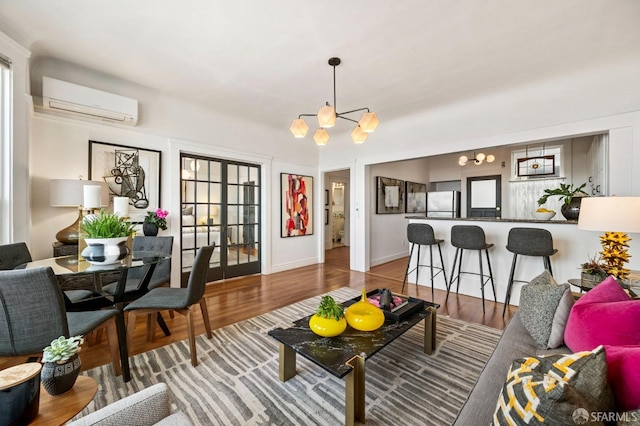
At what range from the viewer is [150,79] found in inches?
125

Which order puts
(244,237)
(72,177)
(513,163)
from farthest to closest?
(513,163)
(244,237)
(72,177)

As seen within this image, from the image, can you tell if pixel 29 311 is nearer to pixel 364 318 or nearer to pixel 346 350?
pixel 346 350

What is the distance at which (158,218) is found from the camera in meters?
3.44

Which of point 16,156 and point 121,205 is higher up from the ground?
point 16,156

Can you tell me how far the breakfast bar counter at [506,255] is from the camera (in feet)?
9.93

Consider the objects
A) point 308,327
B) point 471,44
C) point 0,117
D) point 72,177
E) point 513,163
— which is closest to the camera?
point 308,327

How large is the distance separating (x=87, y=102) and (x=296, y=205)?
343 cm

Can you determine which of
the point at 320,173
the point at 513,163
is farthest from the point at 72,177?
the point at 513,163

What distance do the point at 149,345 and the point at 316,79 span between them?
3.24 meters

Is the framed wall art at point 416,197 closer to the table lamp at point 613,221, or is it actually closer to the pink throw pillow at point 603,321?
the table lamp at point 613,221

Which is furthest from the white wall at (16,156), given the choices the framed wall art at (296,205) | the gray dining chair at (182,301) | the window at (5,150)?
the framed wall art at (296,205)

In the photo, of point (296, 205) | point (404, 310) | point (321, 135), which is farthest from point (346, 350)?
point (296, 205)

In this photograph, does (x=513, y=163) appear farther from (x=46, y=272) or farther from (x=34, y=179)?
(x=34, y=179)
